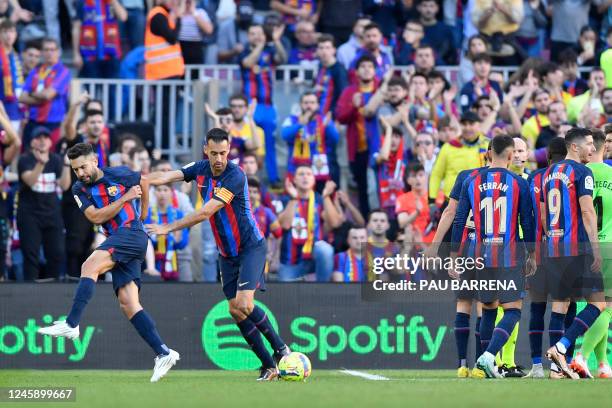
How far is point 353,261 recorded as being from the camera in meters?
16.8

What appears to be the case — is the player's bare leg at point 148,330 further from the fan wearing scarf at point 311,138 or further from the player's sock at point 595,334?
the fan wearing scarf at point 311,138

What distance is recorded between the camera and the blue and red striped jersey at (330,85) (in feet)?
61.6

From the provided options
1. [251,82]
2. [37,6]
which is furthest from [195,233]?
[37,6]

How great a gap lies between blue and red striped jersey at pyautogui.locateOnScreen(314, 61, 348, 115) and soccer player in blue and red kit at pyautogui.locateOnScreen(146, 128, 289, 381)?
6.75 m

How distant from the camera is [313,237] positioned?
17188 mm

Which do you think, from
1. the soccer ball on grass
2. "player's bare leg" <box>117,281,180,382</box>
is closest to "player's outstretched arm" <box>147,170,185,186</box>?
"player's bare leg" <box>117,281,180,382</box>

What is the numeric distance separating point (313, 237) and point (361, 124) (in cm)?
217

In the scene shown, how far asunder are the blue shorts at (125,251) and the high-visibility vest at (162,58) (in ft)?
23.5

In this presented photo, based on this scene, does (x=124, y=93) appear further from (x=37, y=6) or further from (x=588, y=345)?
(x=588, y=345)

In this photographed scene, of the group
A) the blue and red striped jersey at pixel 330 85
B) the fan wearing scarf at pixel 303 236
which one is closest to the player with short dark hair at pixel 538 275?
the fan wearing scarf at pixel 303 236
